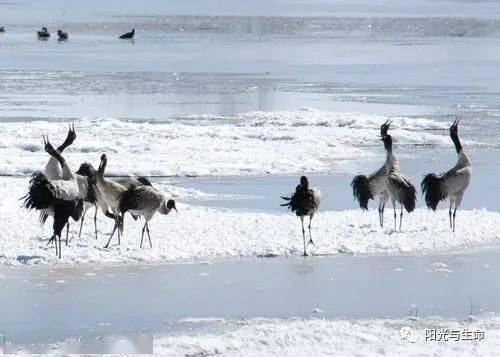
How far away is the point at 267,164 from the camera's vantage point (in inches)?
786

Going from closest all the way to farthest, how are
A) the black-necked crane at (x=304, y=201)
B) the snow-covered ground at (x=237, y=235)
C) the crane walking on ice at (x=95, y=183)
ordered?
the snow-covered ground at (x=237, y=235) → the black-necked crane at (x=304, y=201) → the crane walking on ice at (x=95, y=183)

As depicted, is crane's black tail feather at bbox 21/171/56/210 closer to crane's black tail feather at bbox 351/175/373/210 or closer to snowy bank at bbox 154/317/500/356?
snowy bank at bbox 154/317/500/356

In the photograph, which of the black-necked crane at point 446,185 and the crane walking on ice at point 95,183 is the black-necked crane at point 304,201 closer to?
the crane walking on ice at point 95,183

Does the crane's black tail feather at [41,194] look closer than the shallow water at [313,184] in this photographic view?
Yes

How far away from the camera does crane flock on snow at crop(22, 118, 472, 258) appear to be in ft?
40.0

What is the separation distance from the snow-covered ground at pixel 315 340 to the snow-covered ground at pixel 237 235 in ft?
9.80

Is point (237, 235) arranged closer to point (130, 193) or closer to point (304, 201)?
point (304, 201)

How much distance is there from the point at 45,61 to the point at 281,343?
35414 mm
